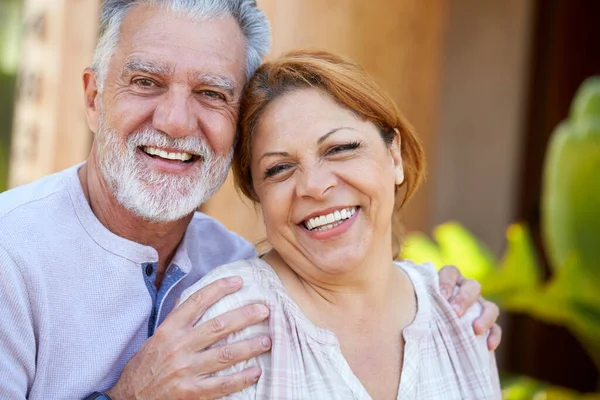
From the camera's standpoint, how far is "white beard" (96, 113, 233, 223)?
7.18 feet

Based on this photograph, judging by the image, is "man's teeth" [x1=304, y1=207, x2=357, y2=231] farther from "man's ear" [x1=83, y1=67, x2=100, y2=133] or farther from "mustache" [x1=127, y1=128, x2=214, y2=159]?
"man's ear" [x1=83, y1=67, x2=100, y2=133]

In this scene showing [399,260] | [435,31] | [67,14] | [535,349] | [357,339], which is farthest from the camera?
[535,349]

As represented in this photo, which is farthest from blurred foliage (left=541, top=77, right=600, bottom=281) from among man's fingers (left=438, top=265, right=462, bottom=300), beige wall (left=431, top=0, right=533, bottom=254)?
man's fingers (left=438, top=265, right=462, bottom=300)

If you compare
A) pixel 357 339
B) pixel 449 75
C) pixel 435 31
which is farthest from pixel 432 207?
pixel 357 339

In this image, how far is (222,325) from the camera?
195 cm

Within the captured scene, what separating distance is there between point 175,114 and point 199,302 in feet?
1.67

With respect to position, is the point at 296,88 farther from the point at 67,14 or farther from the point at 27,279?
the point at 67,14

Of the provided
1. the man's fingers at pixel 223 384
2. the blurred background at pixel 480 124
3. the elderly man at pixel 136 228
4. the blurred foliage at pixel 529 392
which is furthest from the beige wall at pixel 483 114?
the man's fingers at pixel 223 384

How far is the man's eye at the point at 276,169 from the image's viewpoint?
209 cm

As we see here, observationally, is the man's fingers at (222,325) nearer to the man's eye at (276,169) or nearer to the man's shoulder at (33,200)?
the man's eye at (276,169)

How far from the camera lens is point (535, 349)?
17.7ft

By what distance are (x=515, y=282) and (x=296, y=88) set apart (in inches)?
87.5

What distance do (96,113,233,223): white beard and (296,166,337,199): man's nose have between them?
30cm

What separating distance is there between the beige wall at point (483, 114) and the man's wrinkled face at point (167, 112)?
343 centimetres
